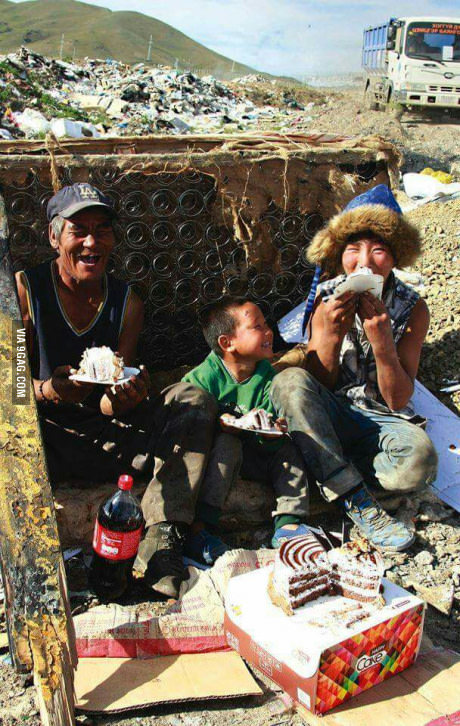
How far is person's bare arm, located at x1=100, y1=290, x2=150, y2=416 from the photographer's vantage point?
2.71 meters

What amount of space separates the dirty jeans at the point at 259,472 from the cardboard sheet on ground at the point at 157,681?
2.32ft

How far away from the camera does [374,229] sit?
3.25m

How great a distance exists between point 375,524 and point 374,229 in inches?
53.5

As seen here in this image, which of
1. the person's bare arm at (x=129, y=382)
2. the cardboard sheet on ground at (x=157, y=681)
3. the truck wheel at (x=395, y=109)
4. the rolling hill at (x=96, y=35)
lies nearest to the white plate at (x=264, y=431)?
the person's bare arm at (x=129, y=382)

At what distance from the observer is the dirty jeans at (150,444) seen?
9.02 feet

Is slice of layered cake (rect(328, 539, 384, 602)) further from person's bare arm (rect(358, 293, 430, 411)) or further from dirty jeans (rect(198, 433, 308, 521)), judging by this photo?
person's bare arm (rect(358, 293, 430, 411))

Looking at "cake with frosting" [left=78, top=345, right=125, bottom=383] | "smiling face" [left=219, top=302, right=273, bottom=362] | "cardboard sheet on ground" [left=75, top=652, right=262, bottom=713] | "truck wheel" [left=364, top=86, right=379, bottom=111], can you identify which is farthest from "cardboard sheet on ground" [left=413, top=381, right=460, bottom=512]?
"truck wheel" [left=364, top=86, right=379, bottom=111]

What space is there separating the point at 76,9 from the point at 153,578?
11036cm

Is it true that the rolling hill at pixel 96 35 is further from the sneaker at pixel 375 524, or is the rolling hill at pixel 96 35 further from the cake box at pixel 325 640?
the cake box at pixel 325 640

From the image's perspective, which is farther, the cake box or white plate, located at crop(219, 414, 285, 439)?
white plate, located at crop(219, 414, 285, 439)

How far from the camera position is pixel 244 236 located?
4012 millimetres

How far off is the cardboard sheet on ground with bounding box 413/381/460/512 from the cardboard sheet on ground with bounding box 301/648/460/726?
3.84ft

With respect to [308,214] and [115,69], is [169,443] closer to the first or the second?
[308,214]

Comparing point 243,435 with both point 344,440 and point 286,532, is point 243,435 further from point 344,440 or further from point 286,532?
point 344,440
